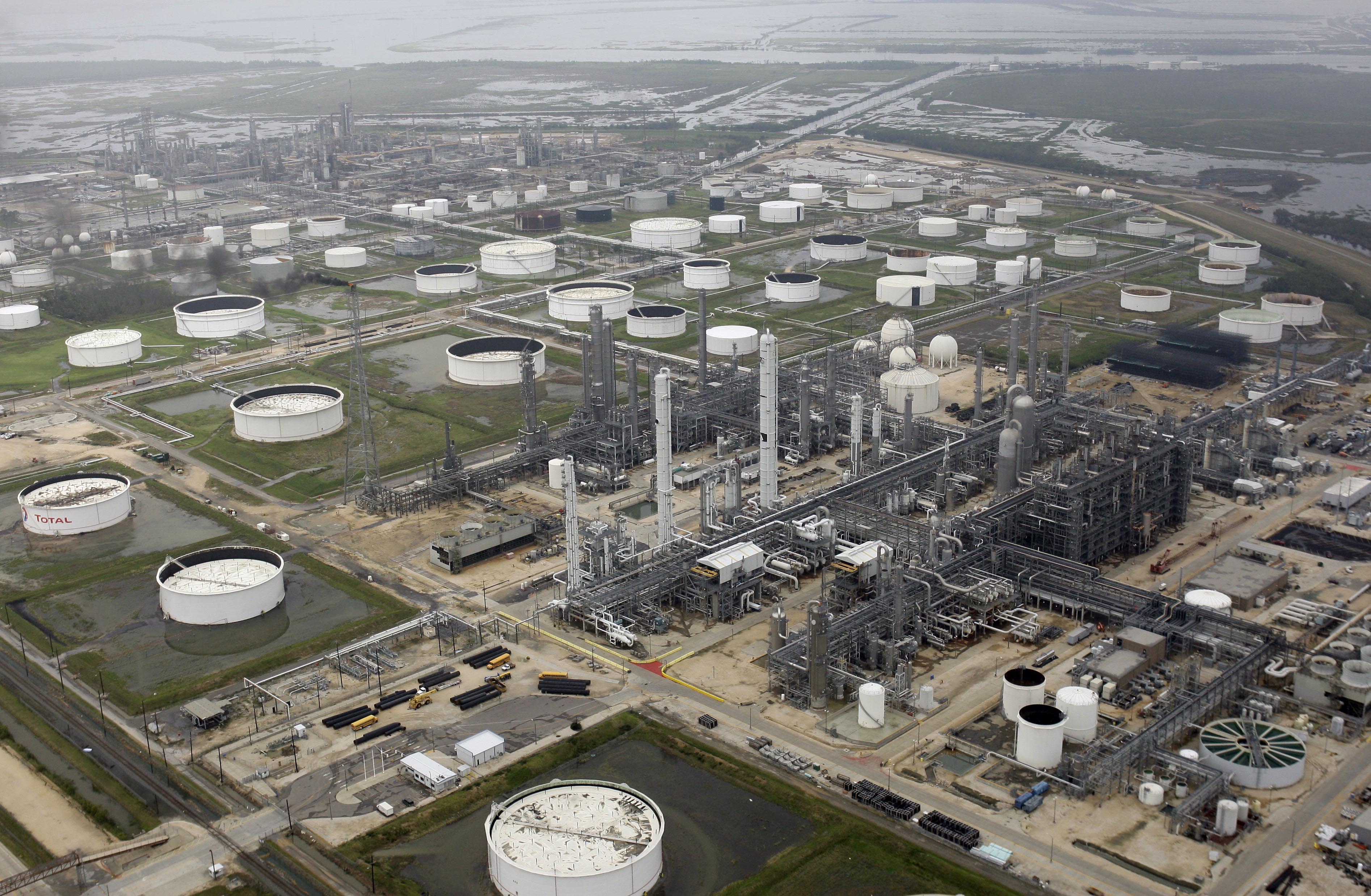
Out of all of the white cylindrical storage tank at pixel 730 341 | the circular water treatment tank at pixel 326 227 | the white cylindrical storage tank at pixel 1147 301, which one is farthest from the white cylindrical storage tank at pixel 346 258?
the white cylindrical storage tank at pixel 1147 301

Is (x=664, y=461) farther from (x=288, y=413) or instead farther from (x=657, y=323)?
(x=657, y=323)

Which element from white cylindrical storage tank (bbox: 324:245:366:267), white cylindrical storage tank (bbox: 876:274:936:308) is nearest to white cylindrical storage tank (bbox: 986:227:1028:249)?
white cylindrical storage tank (bbox: 876:274:936:308)

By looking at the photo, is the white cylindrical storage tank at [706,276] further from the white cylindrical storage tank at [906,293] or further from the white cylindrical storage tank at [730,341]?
the white cylindrical storage tank at [730,341]

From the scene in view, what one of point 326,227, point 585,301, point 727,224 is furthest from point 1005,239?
point 326,227

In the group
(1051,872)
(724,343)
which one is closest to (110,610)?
(1051,872)

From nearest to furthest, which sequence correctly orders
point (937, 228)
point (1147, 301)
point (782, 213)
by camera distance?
point (1147, 301), point (937, 228), point (782, 213)

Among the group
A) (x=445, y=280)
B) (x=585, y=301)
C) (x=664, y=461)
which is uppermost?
(x=664, y=461)
